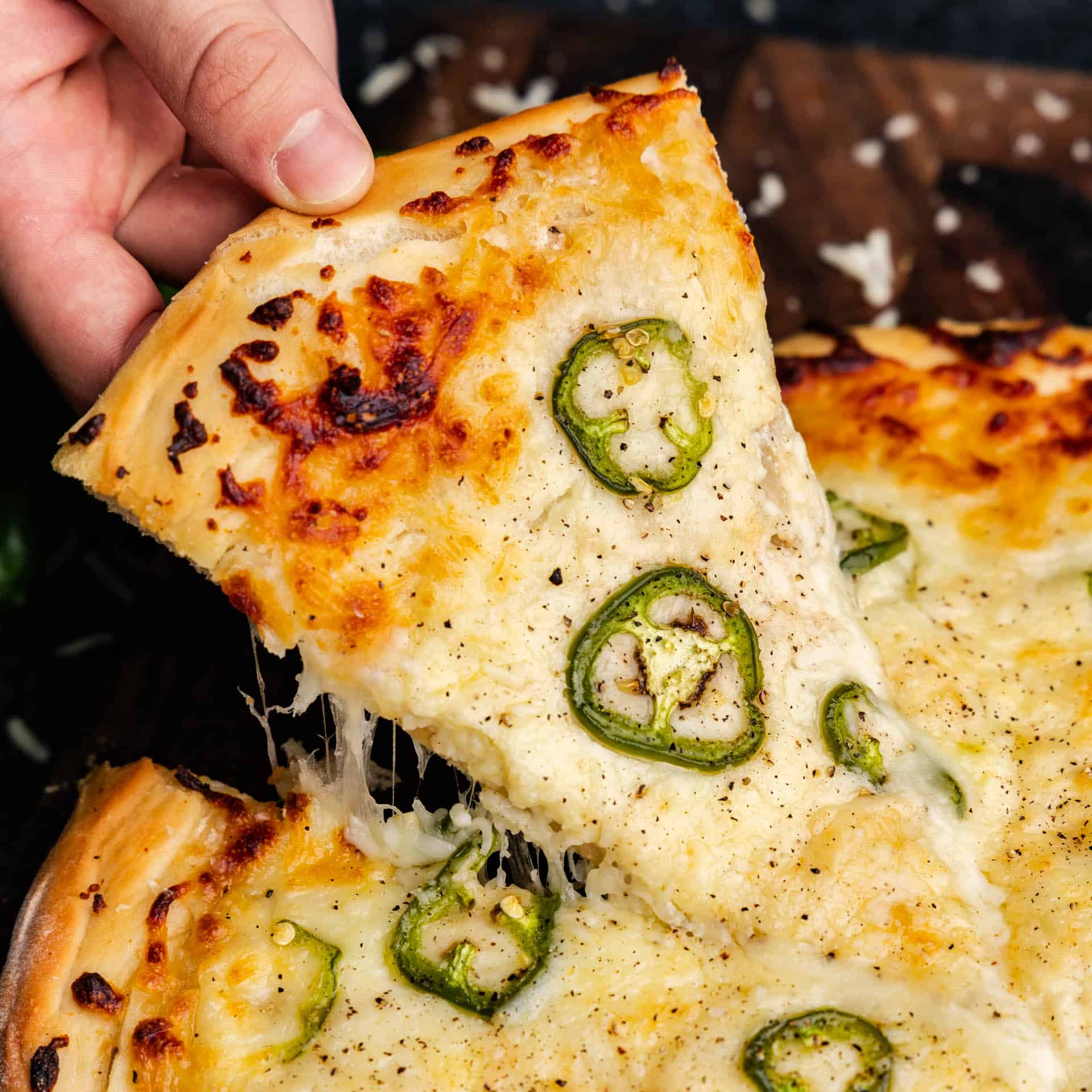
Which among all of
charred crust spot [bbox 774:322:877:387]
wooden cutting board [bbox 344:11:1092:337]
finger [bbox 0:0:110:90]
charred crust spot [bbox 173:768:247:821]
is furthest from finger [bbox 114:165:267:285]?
wooden cutting board [bbox 344:11:1092:337]

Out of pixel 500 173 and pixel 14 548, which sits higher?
pixel 500 173

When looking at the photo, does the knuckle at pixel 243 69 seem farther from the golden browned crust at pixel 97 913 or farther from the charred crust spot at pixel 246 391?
the golden browned crust at pixel 97 913

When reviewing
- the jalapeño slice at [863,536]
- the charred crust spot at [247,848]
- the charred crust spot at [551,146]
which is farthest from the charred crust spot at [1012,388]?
the charred crust spot at [247,848]

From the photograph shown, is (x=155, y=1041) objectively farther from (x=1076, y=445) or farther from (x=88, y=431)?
(x=1076, y=445)

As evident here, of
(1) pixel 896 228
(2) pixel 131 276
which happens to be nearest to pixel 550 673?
(2) pixel 131 276

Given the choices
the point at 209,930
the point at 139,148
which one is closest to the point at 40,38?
the point at 139,148

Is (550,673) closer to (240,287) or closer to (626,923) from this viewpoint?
(626,923)

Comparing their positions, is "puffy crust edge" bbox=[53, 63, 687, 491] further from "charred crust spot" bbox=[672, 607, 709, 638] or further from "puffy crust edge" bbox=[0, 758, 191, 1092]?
"charred crust spot" bbox=[672, 607, 709, 638]
